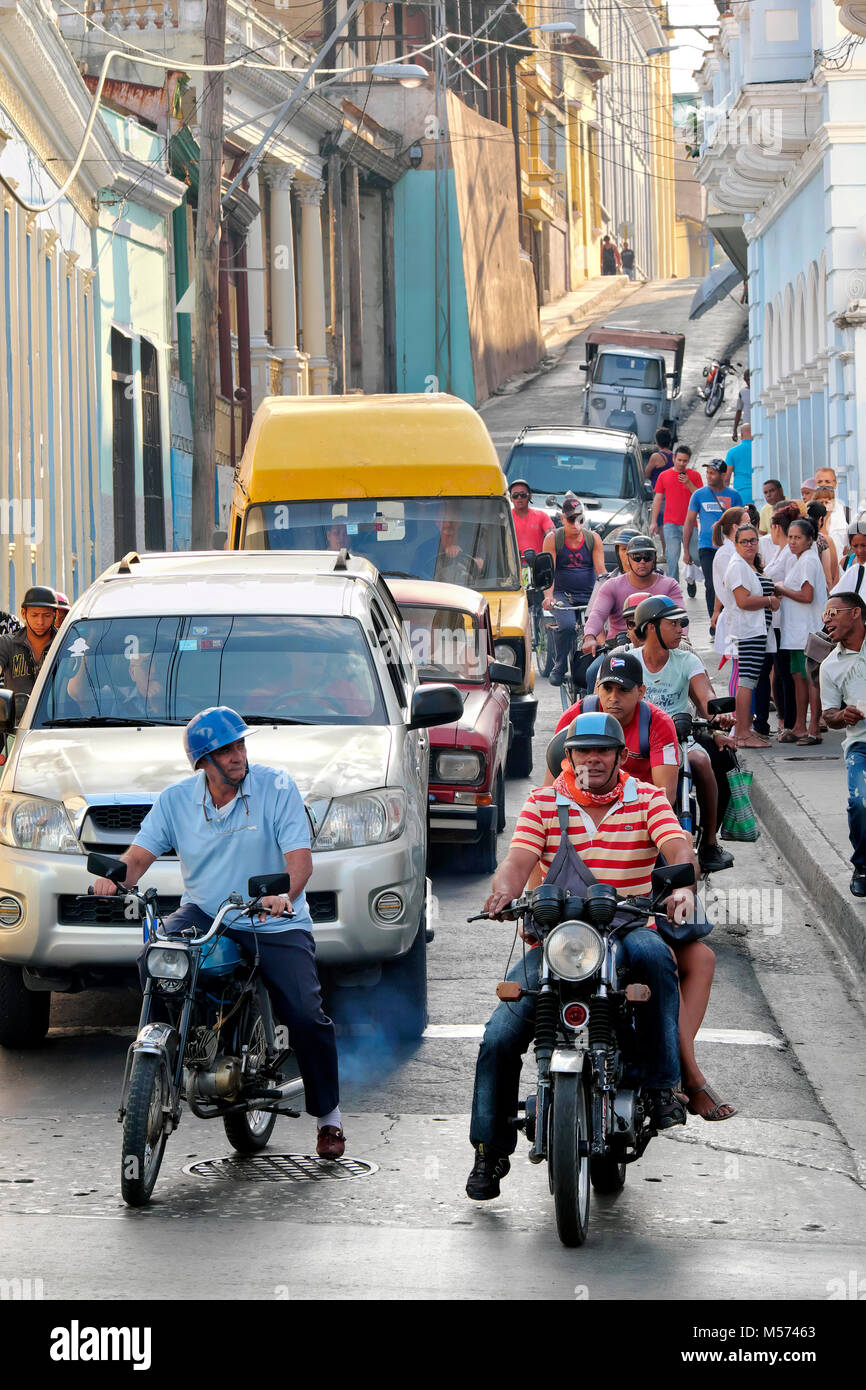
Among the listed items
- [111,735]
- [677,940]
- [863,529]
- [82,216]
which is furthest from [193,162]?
[677,940]

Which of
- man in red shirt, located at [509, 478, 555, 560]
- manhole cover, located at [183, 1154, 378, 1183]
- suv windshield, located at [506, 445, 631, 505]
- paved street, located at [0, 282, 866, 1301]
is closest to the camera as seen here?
paved street, located at [0, 282, 866, 1301]

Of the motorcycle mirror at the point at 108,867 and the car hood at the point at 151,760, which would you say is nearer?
the motorcycle mirror at the point at 108,867

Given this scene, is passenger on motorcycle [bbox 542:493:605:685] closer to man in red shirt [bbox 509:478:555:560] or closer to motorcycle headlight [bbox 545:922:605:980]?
man in red shirt [bbox 509:478:555:560]

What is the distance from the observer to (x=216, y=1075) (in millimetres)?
6914

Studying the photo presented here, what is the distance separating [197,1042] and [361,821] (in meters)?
1.88

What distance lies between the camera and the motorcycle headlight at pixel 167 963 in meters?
6.86

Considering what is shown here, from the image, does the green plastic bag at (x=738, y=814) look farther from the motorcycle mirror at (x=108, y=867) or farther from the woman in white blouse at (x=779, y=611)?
the woman in white blouse at (x=779, y=611)

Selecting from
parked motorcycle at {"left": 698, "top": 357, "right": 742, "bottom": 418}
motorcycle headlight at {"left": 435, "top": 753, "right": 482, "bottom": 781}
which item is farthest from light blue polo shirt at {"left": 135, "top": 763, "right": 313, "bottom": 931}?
parked motorcycle at {"left": 698, "top": 357, "right": 742, "bottom": 418}

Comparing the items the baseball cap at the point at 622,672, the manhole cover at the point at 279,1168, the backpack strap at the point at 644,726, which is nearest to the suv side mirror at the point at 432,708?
the backpack strap at the point at 644,726

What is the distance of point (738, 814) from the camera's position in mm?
11109

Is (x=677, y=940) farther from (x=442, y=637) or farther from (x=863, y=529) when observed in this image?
(x=863, y=529)

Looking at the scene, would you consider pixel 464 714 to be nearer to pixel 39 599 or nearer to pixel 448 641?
pixel 448 641

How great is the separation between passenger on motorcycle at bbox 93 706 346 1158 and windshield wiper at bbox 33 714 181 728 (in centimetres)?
198

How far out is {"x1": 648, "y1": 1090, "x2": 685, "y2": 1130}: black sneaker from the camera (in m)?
6.83
